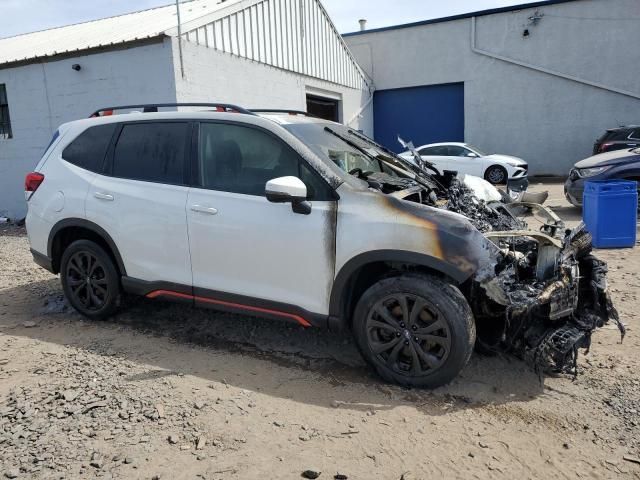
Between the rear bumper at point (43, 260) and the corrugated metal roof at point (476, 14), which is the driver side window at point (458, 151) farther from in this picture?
the rear bumper at point (43, 260)

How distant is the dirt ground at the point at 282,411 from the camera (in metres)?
2.68

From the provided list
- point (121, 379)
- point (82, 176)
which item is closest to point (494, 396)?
point (121, 379)

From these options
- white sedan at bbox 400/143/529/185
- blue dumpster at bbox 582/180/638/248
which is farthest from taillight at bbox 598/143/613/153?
blue dumpster at bbox 582/180/638/248

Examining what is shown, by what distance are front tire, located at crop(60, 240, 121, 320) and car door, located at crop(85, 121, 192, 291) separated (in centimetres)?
27

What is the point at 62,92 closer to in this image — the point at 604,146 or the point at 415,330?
the point at 415,330

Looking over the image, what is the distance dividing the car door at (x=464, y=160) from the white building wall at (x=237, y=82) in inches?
170

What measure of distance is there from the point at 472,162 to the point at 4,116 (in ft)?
40.8

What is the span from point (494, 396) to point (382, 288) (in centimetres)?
101

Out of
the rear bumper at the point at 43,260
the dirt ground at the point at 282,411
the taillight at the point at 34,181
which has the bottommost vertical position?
the dirt ground at the point at 282,411

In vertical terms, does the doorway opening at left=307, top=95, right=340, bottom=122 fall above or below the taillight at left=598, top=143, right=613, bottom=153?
above

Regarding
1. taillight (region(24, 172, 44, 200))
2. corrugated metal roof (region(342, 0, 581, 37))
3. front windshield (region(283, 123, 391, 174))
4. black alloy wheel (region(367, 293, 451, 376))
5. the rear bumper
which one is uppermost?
corrugated metal roof (region(342, 0, 581, 37))

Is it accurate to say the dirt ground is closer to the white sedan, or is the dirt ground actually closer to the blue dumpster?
the blue dumpster

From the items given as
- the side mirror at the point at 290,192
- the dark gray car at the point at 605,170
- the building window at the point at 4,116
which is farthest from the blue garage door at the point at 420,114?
the side mirror at the point at 290,192

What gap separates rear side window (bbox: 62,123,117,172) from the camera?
4.50m
